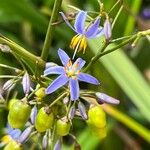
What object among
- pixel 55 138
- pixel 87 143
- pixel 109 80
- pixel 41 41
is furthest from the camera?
pixel 41 41

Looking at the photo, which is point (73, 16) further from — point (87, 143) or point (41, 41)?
point (41, 41)

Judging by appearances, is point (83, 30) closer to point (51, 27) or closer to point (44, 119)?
point (51, 27)

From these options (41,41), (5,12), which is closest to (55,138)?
(5,12)

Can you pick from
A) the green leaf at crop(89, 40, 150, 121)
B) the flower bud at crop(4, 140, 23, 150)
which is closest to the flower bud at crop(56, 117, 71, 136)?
the flower bud at crop(4, 140, 23, 150)

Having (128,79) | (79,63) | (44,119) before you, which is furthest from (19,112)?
(128,79)

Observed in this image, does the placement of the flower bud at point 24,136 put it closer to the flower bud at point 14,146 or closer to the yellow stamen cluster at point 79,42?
the flower bud at point 14,146

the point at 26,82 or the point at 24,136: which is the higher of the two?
the point at 26,82
